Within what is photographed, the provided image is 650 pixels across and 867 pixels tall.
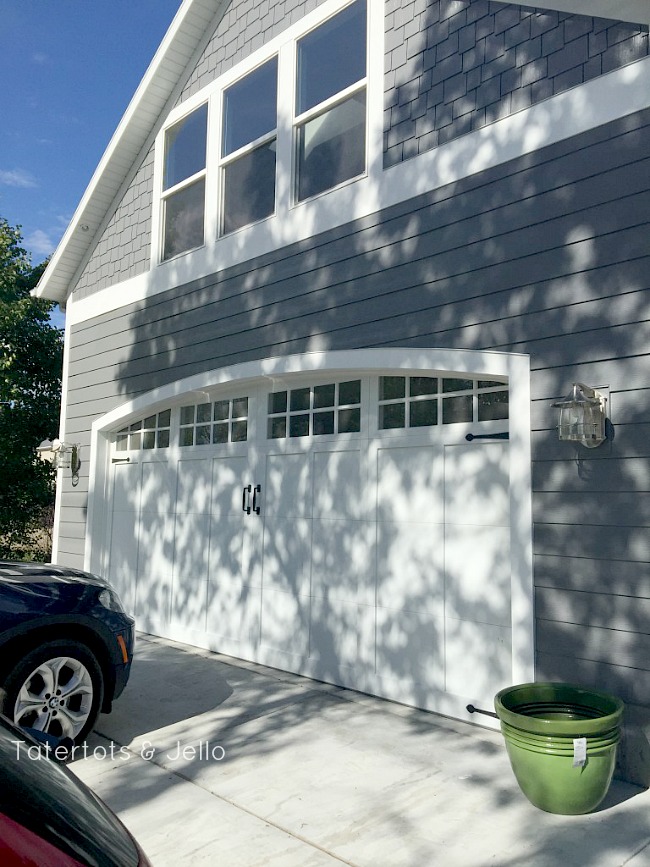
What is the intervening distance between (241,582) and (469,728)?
2.78 meters

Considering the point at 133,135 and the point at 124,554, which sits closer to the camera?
the point at 124,554

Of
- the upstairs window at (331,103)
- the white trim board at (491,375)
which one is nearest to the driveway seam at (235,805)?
the white trim board at (491,375)

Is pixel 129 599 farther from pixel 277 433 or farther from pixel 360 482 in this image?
pixel 360 482

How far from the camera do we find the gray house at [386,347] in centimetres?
452

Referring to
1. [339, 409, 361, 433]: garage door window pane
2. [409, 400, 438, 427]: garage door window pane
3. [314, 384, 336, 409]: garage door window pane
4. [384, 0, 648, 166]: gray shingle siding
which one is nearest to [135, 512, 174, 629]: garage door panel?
[314, 384, 336, 409]: garage door window pane

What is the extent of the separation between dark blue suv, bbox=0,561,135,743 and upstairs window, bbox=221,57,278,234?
161 inches

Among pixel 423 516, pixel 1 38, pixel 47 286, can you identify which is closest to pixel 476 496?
pixel 423 516

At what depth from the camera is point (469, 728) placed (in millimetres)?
5027

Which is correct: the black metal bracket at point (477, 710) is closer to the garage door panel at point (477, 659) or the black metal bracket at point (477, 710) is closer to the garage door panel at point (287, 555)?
the garage door panel at point (477, 659)

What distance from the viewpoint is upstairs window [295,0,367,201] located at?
Result: 21.1ft

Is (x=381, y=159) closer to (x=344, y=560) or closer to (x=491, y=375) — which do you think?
(x=491, y=375)

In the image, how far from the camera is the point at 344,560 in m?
6.15

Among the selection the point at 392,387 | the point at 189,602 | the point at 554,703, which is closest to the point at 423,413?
the point at 392,387

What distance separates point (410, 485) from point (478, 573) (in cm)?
86
